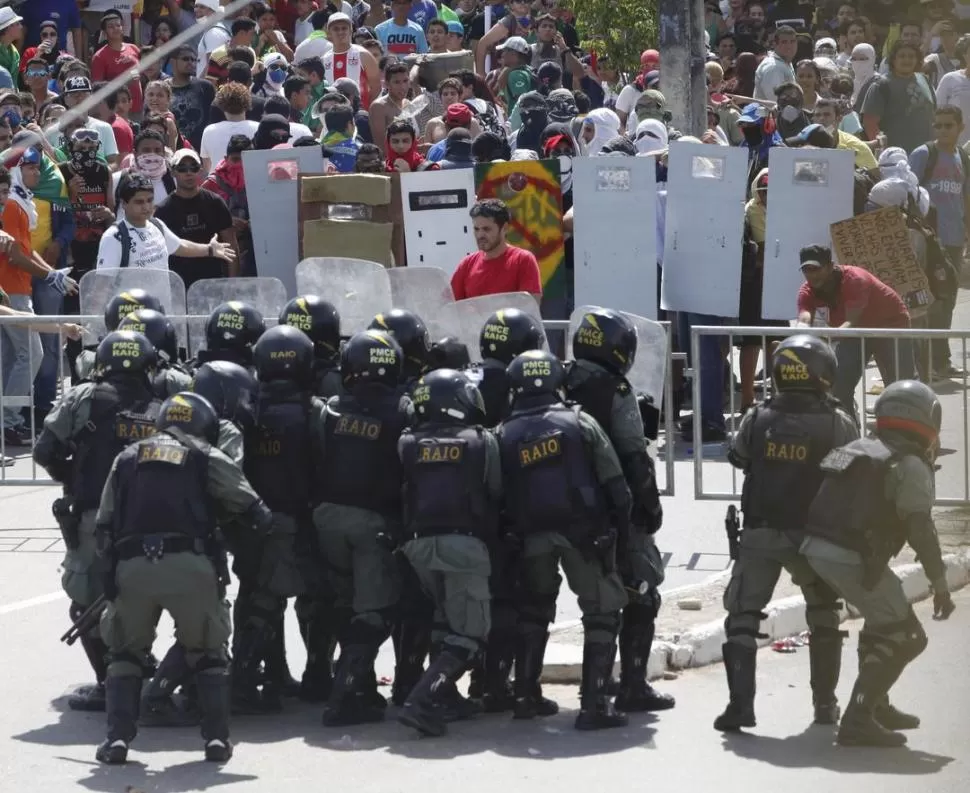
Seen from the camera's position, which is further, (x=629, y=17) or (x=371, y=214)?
(x=629, y=17)

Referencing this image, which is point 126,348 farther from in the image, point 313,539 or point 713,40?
point 713,40

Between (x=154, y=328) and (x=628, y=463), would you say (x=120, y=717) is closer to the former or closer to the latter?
(x=154, y=328)

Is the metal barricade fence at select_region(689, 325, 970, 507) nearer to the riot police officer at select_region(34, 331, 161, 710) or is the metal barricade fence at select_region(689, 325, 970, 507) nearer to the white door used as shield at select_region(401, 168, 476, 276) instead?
the white door used as shield at select_region(401, 168, 476, 276)

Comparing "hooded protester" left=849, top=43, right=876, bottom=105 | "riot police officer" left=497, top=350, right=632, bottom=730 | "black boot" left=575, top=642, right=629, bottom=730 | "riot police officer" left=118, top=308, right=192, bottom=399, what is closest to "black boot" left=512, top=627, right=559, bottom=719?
"riot police officer" left=497, top=350, right=632, bottom=730

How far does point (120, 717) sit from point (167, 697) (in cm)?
68

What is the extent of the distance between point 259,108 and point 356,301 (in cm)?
419

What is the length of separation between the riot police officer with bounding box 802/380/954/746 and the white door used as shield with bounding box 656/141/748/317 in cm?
465

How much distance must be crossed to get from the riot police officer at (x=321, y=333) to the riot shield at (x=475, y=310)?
153cm

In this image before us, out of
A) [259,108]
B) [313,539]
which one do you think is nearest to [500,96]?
[259,108]

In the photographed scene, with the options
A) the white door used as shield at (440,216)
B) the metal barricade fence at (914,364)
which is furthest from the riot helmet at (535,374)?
the white door used as shield at (440,216)

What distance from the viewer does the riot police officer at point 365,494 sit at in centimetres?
771

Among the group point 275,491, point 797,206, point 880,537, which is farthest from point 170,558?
point 797,206

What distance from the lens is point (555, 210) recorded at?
12.2m

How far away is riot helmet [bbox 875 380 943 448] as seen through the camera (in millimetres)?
7234
